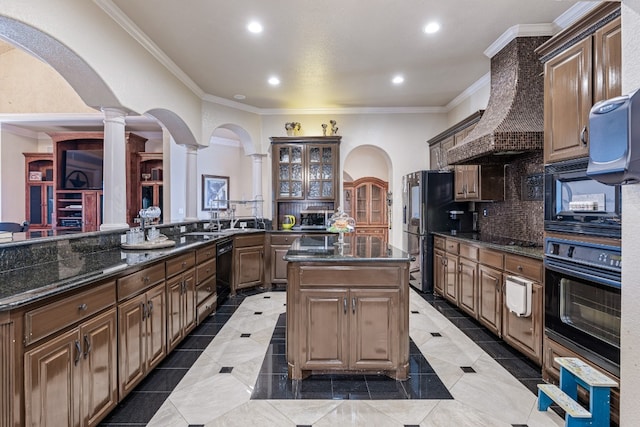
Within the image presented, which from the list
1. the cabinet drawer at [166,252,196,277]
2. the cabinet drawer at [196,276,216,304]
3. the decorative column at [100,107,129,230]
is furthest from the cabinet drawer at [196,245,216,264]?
the decorative column at [100,107,129,230]

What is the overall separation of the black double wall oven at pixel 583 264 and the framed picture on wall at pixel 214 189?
6597mm

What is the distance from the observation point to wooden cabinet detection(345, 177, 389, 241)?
8.52 meters

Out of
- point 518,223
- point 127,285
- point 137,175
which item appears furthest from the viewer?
point 137,175

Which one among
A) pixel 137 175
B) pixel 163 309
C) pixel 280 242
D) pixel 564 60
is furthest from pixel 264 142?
pixel 564 60

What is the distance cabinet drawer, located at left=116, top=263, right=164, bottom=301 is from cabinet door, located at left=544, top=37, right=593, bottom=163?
2.96 metres

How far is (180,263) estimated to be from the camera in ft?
9.18

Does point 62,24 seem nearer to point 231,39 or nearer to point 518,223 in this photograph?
point 231,39

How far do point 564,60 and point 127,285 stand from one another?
324cm

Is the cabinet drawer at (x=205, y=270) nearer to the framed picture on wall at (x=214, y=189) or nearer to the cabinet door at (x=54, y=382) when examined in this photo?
the cabinet door at (x=54, y=382)

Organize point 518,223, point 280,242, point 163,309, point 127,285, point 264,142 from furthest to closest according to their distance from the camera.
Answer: point 264,142, point 280,242, point 518,223, point 163,309, point 127,285

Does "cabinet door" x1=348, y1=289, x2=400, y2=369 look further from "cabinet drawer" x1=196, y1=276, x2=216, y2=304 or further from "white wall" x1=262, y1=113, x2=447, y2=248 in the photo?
"white wall" x1=262, y1=113, x2=447, y2=248

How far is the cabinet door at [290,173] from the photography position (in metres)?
5.50

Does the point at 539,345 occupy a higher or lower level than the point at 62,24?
lower

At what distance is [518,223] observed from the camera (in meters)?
3.59
